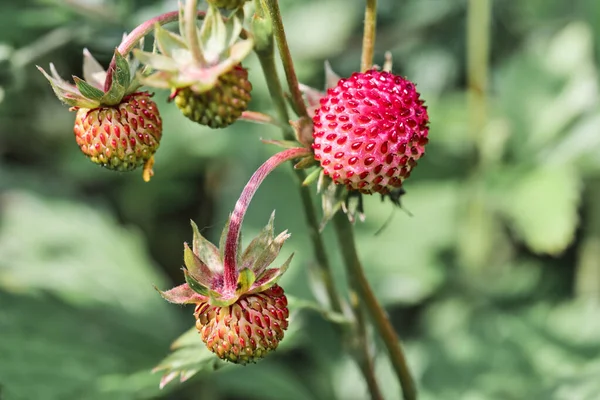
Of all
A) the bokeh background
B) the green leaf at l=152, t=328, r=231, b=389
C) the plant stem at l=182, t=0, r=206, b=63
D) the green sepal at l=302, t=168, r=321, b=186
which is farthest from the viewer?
the bokeh background

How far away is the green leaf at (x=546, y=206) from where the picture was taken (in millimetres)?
2887

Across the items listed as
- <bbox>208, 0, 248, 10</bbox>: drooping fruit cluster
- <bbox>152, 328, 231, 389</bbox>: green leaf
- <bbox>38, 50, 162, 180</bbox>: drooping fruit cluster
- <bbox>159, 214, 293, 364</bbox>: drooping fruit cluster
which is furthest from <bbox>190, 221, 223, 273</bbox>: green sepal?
<bbox>208, 0, 248, 10</bbox>: drooping fruit cluster

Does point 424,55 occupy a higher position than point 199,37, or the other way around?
point 424,55

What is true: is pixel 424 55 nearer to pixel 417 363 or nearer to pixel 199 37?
pixel 417 363

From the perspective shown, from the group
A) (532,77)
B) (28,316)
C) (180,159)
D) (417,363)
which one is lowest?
(417,363)

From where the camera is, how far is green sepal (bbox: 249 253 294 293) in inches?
62.1

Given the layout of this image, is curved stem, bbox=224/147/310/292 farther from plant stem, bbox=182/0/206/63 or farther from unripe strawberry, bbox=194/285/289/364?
plant stem, bbox=182/0/206/63

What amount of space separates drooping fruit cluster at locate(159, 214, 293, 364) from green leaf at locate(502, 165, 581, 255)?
5.07ft

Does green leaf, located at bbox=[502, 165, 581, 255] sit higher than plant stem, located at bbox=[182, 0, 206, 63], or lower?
lower

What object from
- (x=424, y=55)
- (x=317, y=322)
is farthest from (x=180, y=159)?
(x=424, y=55)

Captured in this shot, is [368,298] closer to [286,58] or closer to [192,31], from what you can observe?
[286,58]

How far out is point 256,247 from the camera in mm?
1637

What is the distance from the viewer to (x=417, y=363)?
10.7ft

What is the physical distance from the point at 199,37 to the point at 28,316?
5.46 ft
